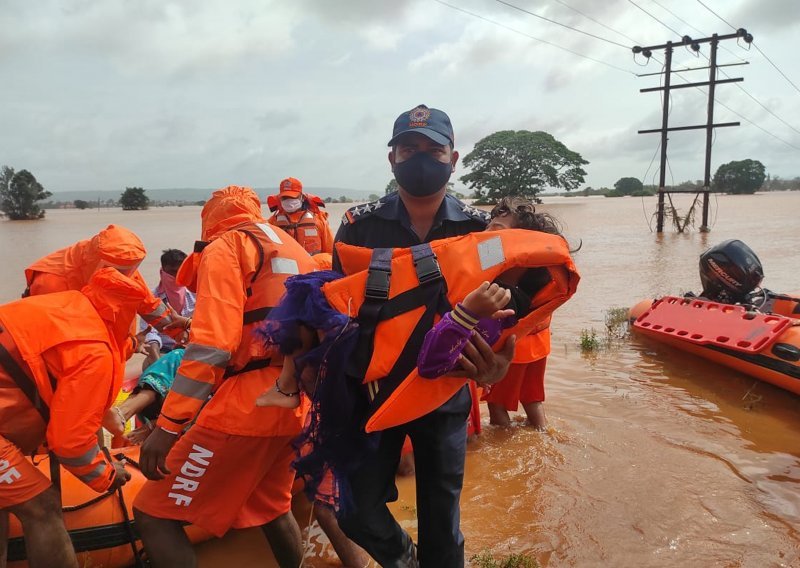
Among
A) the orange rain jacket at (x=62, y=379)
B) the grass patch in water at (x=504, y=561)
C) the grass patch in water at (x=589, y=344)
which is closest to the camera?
the orange rain jacket at (x=62, y=379)

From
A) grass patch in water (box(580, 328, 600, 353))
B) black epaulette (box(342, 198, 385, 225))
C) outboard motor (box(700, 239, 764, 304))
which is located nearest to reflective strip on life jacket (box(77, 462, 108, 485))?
black epaulette (box(342, 198, 385, 225))

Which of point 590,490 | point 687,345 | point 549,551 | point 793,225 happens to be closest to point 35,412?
point 549,551

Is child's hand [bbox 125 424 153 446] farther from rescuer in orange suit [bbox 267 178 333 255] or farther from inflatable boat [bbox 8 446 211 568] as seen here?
rescuer in orange suit [bbox 267 178 333 255]

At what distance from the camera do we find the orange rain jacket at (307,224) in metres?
7.25

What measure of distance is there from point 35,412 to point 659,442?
4.10 meters

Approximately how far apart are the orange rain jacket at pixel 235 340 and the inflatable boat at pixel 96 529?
3.36 feet

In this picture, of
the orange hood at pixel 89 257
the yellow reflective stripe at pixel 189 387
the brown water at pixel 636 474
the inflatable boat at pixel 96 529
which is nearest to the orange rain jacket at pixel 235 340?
the yellow reflective stripe at pixel 189 387

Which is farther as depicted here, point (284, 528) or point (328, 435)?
point (284, 528)

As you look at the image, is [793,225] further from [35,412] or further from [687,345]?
[35,412]

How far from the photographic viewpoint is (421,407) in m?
1.88

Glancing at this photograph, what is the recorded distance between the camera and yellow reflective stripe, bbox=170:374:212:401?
89.0 inches

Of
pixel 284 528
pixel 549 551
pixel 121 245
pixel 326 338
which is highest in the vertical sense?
pixel 121 245

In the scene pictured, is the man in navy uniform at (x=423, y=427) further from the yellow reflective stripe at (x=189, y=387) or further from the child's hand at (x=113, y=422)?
the child's hand at (x=113, y=422)

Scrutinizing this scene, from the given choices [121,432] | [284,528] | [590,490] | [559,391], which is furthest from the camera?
[559,391]
